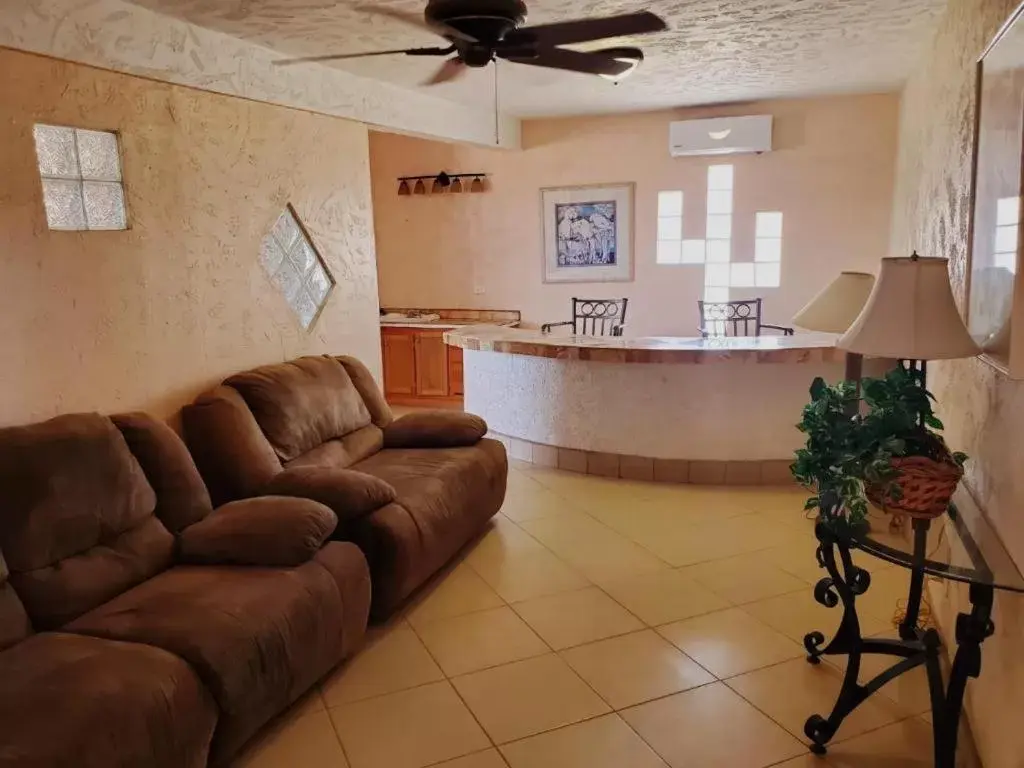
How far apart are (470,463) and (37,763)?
234cm

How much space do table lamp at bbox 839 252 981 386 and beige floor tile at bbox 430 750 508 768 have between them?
1.58 m

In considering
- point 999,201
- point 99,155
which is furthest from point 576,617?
point 99,155

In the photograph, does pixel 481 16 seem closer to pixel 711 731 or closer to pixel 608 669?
pixel 608 669

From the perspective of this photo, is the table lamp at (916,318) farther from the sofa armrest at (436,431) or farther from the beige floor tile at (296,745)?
the sofa armrest at (436,431)

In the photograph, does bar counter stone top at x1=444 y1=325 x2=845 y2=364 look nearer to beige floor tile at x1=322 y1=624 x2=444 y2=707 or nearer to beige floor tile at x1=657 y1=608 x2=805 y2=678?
beige floor tile at x1=657 y1=608 x2=805 y2=678

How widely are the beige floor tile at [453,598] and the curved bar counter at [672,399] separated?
5.35ft

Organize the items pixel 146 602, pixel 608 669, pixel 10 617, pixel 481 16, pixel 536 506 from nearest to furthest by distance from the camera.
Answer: pixel 10 617 → pixel 146 602 → pixel 481 16 → pixel 608 669 → pixel 536 506

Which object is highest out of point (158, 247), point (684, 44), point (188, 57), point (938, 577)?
point (684, 44)

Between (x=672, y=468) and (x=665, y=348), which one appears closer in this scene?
(x=665, y=348)

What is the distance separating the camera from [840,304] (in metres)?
2.95

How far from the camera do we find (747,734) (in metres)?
2.32

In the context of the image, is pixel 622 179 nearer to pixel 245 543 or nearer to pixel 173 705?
pixel 245 543

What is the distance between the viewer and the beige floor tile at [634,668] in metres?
2.55

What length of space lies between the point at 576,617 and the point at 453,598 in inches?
21.7
